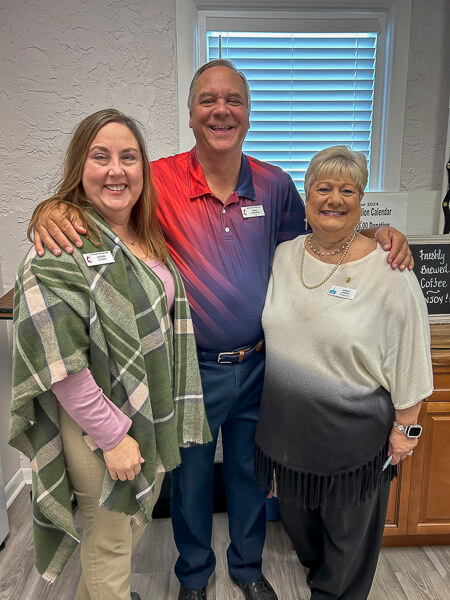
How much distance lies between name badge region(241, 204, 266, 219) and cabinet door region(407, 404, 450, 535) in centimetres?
98

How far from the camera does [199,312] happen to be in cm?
157

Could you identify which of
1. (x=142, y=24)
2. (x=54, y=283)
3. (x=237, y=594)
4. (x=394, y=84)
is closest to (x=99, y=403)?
(x=54, y=283)

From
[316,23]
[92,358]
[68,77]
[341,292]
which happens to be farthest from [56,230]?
[316,23]

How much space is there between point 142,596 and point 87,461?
926mm

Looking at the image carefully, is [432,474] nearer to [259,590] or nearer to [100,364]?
[259,590]

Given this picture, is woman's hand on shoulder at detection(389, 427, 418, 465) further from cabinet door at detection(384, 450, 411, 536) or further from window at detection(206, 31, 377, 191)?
window at detection(206, 31, 377, 191)

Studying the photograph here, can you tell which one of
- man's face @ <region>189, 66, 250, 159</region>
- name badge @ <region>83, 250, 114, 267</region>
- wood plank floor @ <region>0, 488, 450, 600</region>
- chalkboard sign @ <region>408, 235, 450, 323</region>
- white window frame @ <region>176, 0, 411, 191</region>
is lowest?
wood plank floor @ <region>0, 488, 450, 600</region>

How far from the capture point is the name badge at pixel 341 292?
1.39 meters

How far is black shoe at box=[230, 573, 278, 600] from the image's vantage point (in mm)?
1813

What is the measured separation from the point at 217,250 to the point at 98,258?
0.47m

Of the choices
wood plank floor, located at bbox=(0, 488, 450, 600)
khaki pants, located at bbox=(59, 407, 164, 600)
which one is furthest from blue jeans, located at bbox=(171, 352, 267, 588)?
khaki pants, located at bbox=(59, 407, 164, 600)

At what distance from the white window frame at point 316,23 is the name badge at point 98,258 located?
1.16 m

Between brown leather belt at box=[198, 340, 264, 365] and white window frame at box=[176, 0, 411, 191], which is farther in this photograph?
white window frame at box=[176, 0, 411, 191]

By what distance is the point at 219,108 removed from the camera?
1.55 m
